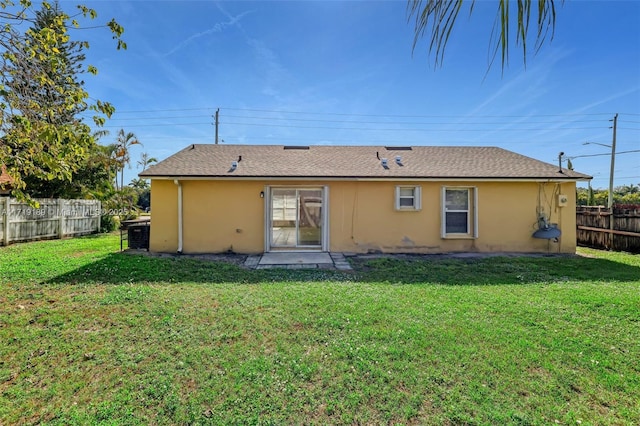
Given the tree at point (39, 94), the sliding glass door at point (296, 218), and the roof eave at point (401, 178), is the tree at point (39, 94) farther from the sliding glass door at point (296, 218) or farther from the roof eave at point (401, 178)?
the sliding glass door at point (296, 218)

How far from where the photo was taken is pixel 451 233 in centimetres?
1032

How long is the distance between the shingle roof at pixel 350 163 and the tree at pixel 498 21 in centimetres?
856

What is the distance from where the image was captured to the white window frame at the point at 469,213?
33.5 ft

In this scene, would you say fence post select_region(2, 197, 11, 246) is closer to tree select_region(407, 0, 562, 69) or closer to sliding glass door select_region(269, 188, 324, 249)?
sliding glass door select_region(269, 188, 324, 249)

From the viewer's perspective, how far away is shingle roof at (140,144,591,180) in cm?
1000

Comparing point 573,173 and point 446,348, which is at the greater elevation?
point 573,173

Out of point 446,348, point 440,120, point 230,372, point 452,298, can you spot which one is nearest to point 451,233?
point 452,298

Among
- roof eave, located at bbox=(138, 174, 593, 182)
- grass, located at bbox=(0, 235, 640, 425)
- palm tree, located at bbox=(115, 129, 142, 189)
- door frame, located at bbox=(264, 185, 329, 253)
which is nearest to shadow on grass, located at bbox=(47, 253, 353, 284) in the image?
grass, located at bbox=(0, 235, 640, 425)

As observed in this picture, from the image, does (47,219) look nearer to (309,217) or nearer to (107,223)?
(107,223)

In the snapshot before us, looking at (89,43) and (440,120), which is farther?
(440,120)

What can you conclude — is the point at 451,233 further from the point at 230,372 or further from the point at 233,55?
the point at 233,55

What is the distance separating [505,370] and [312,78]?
43.7 feet

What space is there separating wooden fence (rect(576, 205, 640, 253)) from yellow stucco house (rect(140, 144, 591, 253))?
199cm

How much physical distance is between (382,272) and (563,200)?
7.64 m
